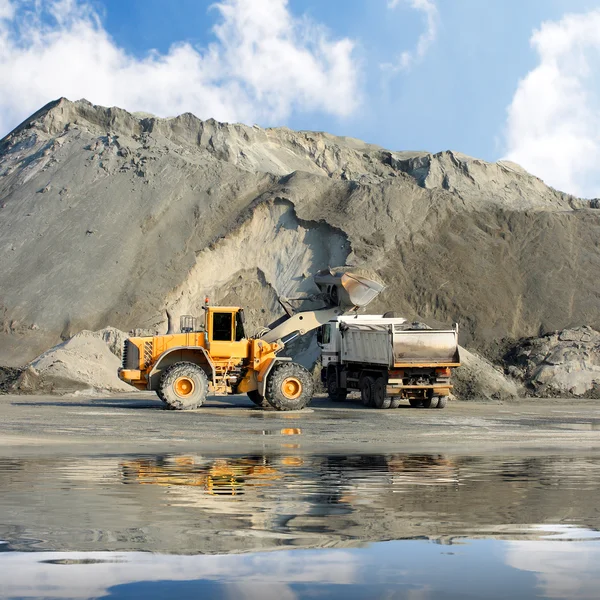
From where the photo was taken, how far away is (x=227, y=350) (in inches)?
979

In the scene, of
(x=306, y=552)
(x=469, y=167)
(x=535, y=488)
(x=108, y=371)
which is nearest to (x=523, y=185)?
(x=469, y=167)

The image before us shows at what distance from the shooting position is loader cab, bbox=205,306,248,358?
2486cm

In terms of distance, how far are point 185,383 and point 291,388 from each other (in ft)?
8.61

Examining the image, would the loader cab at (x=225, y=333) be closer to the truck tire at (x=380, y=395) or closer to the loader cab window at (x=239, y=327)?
the loader cab window at (x=239, y=327)

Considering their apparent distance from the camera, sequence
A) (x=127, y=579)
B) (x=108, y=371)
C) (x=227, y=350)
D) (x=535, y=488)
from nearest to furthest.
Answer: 1. (x=127, y=579)
2. (x=535, y=488)
3. (x=227, y=350)
4. (x=108, y=371)

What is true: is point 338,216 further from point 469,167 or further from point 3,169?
point 3,169

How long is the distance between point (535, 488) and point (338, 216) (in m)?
37.4

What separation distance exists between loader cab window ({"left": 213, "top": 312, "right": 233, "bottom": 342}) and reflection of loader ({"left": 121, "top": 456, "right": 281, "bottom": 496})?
35.6 feet

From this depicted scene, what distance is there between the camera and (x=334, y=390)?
97.0ft

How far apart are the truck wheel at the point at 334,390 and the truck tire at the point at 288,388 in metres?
4.68

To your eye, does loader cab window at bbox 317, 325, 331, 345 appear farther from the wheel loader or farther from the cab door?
the cab door

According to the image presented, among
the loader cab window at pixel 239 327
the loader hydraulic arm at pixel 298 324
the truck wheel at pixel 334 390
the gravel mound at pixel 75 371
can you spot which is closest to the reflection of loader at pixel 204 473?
the loader cab window at pixel 239 327

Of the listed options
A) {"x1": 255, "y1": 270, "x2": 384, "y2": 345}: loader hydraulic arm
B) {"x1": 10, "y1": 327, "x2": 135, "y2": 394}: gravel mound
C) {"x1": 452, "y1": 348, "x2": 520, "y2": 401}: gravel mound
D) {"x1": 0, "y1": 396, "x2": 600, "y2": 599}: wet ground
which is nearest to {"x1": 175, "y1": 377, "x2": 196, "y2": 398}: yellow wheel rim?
{"x1": 255, "y1": 270, "x2": 384, "y2": 345}: loader hydraulic arm

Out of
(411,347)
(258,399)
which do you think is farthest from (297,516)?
(258,399)
